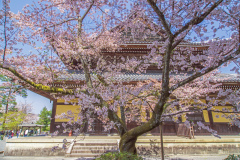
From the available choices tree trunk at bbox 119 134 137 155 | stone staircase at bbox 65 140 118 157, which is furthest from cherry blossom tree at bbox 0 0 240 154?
stone staircase at bbox 65 140 118 157

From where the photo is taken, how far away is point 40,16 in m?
5.11

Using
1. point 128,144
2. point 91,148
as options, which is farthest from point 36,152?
point 128,144

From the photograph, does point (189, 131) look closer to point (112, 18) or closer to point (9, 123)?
point (112, 18)

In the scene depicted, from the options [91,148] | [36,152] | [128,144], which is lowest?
[36,152]

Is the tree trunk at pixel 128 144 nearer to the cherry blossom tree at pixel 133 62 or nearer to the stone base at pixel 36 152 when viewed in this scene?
the cherry blossom tree at pixel 133 62

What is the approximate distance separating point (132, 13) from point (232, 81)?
26.4 ft

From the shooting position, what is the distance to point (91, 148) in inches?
285

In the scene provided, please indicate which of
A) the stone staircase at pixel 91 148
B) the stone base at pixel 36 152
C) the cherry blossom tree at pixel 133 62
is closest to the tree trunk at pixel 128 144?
the cherry blossom tree at pixel 133 62

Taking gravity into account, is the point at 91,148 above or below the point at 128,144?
below

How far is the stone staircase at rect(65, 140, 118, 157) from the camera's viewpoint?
687 cm

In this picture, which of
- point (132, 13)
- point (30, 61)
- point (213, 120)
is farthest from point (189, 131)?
point (30, 61)

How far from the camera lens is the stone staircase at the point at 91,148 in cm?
687

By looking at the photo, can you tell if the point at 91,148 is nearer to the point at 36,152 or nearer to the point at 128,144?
the point at 36,152

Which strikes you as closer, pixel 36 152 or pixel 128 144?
pixel 128 144
